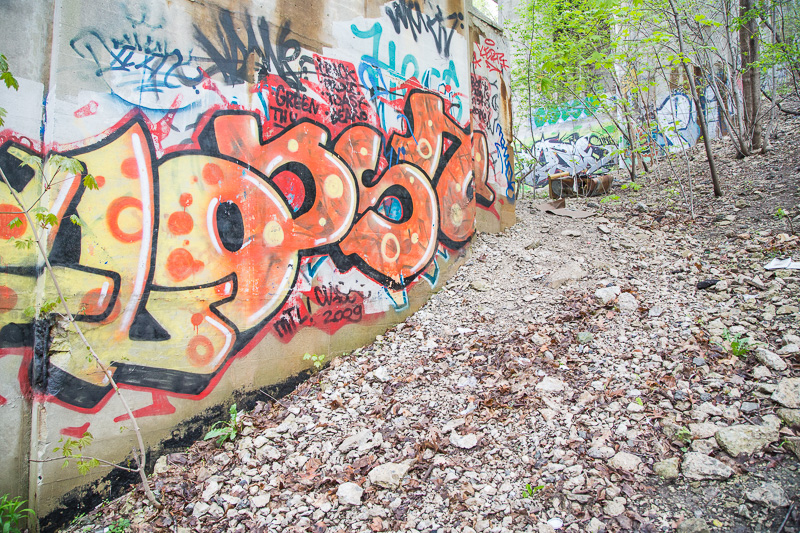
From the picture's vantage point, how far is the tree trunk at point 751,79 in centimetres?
670

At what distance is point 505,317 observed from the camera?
4.67 m

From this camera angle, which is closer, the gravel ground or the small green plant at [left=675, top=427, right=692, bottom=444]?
the gravel ground

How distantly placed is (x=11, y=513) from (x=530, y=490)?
133 inches

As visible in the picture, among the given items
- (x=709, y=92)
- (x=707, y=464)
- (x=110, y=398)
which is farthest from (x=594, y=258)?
(x=709, y=92)

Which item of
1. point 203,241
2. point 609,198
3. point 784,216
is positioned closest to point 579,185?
point 609,198

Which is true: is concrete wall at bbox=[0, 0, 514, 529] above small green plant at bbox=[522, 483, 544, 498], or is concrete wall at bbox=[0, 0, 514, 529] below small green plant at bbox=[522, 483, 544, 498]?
above

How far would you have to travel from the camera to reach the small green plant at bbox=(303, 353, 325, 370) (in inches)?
163

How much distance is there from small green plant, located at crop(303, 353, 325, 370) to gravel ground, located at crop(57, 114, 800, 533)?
0.10 m

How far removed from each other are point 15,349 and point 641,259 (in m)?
6.23

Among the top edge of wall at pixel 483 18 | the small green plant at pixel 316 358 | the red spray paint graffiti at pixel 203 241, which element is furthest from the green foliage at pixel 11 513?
the top edge of wall at pixel 483 18

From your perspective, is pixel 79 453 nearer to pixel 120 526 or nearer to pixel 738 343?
pixel 120 526

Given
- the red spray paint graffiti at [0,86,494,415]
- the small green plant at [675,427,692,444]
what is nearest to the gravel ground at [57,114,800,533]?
the small green plant at [675,427,692,444]

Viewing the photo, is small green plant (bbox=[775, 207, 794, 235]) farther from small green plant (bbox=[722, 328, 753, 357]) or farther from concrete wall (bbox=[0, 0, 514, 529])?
concrete wall (bbox=[0, 0, 514, 529])

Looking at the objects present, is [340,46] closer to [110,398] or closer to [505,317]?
[505,317]
